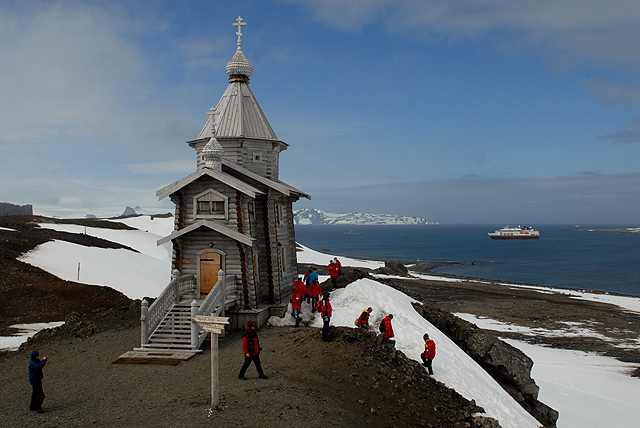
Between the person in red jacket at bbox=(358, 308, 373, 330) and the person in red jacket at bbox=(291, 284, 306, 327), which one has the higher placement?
the person in red jacket at bbox=(291, 284, 306, 327)

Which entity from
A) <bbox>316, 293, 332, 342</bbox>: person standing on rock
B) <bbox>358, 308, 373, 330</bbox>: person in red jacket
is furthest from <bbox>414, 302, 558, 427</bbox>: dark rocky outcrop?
<bbox>316, 293, 332, 342</bbox>: person standing on rock

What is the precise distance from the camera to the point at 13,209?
8369cm

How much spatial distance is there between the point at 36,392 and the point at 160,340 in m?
5.32

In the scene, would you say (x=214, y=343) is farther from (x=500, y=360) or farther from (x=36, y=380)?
(x=500, y=360)

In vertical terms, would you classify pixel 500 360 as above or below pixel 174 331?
below

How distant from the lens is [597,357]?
29.3 m

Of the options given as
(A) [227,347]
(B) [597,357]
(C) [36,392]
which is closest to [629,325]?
(B) [597,357]

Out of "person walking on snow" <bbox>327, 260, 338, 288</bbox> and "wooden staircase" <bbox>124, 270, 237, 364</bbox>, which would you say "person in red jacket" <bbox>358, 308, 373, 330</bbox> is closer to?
"wooden staircase" <bbox>124, 270, 237, 364</bbox>

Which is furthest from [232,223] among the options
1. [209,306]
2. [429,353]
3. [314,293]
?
[429,353]

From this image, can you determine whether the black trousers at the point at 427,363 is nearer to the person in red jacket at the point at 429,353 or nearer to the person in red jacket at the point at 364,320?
the person in red jacket at the point at 429,353

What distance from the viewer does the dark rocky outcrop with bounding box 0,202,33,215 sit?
8194cm

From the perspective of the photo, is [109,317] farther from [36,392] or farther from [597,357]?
[597,357]

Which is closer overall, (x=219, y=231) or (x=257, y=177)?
(x=219, y=231)

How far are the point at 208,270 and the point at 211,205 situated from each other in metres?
2.68
